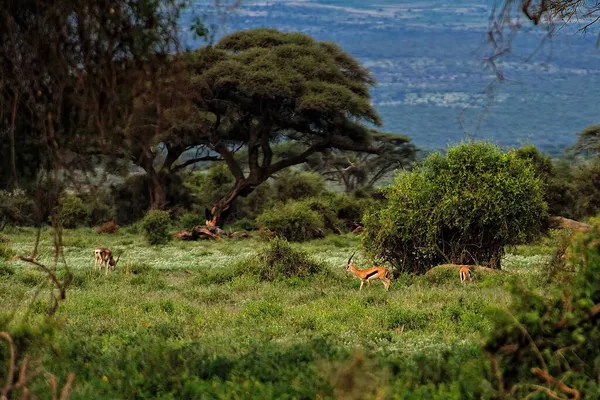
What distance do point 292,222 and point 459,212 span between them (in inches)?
566

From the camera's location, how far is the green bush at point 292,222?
30.5 meters

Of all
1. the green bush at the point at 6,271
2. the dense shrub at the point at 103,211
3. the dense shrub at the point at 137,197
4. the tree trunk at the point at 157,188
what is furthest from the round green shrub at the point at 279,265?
the dense shrub at the point at 137,197

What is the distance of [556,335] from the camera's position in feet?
20.0

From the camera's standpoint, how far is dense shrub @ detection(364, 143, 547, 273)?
16688 millimetres

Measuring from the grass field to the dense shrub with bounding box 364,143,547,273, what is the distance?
1.09 m

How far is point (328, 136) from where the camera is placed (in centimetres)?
3788

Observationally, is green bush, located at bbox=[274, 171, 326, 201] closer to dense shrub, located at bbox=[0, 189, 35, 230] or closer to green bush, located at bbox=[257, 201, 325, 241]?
green bush, located at bbox=[257, 201, 325, 241]

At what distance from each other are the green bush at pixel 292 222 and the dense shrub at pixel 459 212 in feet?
Result: 42.4

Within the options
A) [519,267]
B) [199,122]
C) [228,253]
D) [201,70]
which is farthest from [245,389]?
[201,70]

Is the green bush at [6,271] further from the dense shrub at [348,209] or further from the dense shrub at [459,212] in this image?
the dense shrub at [348,209]

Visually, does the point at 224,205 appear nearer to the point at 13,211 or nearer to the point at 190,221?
the point at 190,221

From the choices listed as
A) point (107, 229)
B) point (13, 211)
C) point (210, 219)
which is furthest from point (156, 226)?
point (13, 211)

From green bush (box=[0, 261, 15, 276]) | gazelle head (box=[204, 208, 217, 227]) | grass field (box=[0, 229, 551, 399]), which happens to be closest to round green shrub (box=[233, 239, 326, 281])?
grass field (box=[0, 229, 551, 399])

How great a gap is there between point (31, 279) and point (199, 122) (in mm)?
18353
